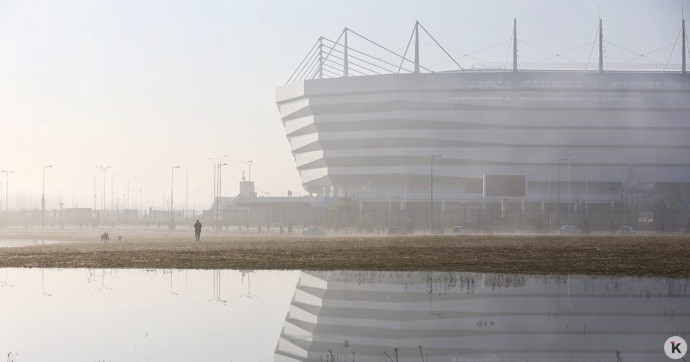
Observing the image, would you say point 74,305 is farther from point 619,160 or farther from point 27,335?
point 619,160

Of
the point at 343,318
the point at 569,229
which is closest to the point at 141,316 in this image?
the point at 343,318

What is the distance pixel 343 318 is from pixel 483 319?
301 centimetres

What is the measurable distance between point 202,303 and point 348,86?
14742 cm

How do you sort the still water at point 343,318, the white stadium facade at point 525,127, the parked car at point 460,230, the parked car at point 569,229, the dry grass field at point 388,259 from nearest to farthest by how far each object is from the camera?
1. the still water at point 343,318
2. the dry grass field at point 388,259
3. the parked car at point 460,230
4. the parked car at point 569,229
5. the white stadium facade at point 525,127

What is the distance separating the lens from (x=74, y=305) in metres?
25.6

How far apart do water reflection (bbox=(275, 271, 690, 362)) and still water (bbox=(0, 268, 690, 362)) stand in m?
0.03

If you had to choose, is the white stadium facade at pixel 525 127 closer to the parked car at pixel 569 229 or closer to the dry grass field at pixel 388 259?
the parked car at pixel 569 229

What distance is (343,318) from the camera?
22562 millimetres

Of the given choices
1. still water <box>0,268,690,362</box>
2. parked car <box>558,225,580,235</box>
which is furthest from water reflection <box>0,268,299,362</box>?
parked car <box>558,225,580,235</box>

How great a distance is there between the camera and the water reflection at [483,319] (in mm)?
17797

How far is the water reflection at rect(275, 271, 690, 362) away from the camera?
17797 mm

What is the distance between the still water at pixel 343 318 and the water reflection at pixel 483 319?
0.03 m

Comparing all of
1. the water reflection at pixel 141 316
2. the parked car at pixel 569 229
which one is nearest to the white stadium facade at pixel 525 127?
the parked car at pixel 569 229

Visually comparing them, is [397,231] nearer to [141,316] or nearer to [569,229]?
[569,229]
